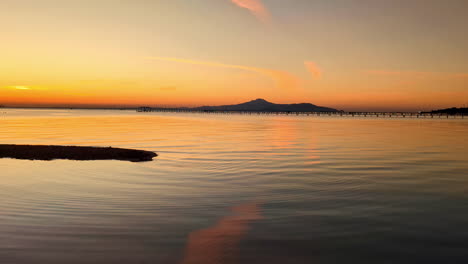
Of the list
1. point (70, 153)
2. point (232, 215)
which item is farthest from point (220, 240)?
point (70, 153)

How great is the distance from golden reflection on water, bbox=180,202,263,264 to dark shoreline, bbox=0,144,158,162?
1369 cm

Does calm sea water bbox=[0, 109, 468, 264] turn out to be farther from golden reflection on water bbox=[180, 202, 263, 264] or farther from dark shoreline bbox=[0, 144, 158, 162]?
dark shoreline bbox=[0, 144, 158, 162]

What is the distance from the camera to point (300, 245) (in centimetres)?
768

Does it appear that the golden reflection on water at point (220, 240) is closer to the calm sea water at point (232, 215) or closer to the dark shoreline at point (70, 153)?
the calm sea water at point (232, 215)

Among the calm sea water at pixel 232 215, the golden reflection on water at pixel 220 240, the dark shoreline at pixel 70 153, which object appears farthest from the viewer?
the dark shoreline at pixel 70 153

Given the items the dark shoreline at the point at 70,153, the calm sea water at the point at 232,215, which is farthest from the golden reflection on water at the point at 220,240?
the dark shoreline at the point at 70,153

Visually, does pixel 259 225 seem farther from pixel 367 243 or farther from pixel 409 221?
pixel 409 221

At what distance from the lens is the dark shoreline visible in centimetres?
2231

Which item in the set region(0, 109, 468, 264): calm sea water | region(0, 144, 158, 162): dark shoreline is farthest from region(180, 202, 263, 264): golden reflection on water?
region(0, 144, 158, 162): dark shoreline

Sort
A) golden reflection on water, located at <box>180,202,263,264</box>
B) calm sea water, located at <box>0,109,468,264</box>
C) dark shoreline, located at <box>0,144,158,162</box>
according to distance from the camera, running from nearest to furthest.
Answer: golden reflection on water, located at <box>180,202,263,264</box>
calm sea water, located at <box>0,109,468,264</box>
dark shoreline, located at <box>0,144,158,162</box>

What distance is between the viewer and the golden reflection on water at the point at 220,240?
275 inches

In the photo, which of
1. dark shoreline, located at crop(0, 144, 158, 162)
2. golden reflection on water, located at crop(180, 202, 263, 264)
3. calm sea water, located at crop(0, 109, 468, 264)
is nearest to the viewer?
golden reflection on water, located at crop(180, 202, 263, 264)

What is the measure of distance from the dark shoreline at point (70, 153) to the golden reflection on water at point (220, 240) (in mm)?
13690

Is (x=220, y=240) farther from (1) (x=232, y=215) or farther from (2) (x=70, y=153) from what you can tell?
(2) (x=70, y=153)
